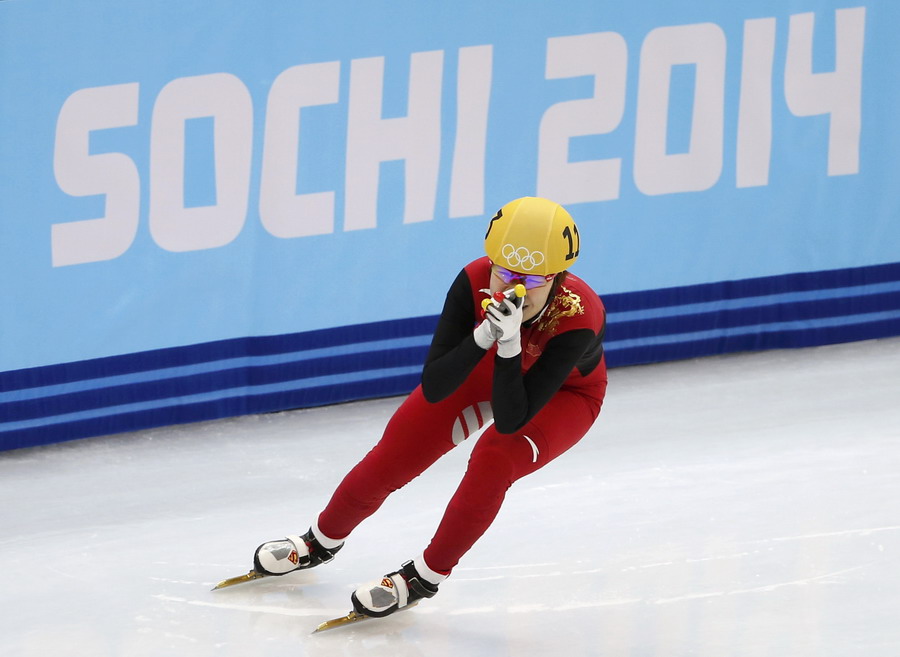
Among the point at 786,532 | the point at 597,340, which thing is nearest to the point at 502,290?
the point at 597,340

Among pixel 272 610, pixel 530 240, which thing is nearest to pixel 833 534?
pixel 530 240

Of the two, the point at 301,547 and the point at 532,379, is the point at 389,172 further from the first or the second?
the point at 532,379

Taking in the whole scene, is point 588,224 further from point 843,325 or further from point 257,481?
point 257,481

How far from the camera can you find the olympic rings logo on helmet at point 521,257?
8.11 feet

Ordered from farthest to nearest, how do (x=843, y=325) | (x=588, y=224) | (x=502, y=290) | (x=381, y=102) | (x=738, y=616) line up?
1. (x=843, y=325)
2. (x=588, y=224)
3. (x=381, y=102)
4. (x=738, y=616)
5. (x=502, y=290)

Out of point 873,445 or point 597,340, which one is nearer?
point 597,340

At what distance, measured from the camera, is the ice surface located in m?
2.70

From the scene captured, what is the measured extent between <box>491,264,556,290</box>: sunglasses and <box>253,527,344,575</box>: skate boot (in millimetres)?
732

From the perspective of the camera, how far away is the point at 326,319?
3.92 meters

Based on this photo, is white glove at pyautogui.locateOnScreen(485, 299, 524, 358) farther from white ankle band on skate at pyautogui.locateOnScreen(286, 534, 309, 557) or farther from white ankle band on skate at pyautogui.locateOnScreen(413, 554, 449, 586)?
white ankle band on skate at pyautogui.locateOnScreen(286, 534, 309, 557)

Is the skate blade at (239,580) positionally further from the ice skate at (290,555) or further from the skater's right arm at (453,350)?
the skater's right arm at (453,350)

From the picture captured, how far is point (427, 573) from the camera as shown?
267 cm

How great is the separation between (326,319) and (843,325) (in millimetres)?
1836

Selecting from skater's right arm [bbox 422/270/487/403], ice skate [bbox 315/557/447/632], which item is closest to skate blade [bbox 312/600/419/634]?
ice skate [bbox 315/557/447/632]
